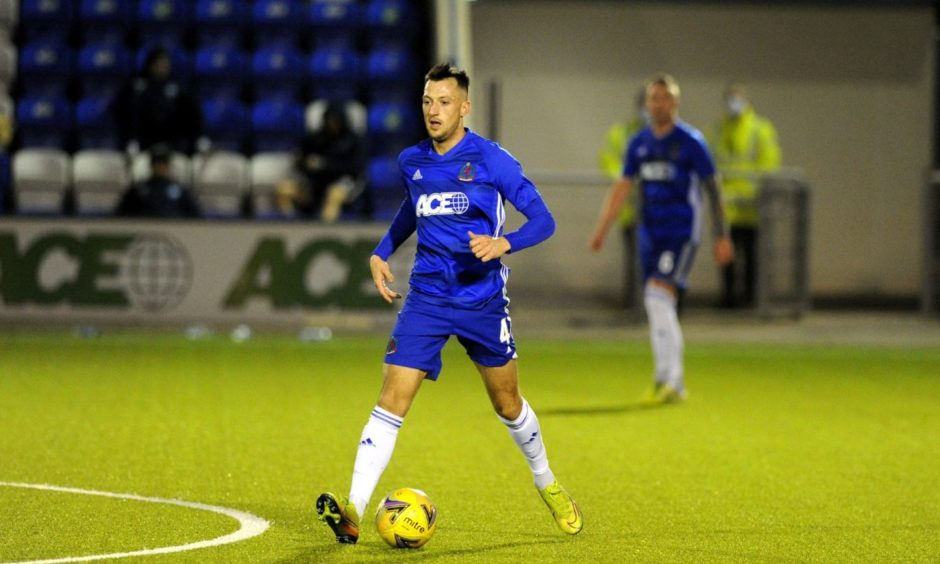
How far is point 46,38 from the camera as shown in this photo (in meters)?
19.7

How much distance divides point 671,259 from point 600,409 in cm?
128

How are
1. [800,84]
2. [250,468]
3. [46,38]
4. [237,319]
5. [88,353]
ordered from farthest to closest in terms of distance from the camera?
[800,84] → [46,38] → [237,319] → [88,353] → [250,468]

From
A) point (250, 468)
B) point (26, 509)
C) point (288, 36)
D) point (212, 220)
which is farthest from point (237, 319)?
point (26, 509)

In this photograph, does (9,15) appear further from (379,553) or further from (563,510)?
(379,553)

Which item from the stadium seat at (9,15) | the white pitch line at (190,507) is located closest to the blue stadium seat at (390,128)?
the stadium seat at (9,15)

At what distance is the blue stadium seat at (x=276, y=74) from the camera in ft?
63.9

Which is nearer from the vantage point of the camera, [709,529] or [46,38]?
[709,529]

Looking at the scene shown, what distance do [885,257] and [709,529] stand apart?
15736mm

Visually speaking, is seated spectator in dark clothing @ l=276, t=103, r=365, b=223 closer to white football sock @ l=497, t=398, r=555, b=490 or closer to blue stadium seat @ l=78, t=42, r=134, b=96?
blue stadium seat @ l=78, t=42, r=134, b=96

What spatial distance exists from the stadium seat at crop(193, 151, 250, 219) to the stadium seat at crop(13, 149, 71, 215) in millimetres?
1454

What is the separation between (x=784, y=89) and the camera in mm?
21984

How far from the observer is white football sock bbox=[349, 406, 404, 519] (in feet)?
21.2

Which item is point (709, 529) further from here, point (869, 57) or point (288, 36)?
point (869, 57)

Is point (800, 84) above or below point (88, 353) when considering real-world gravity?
above
